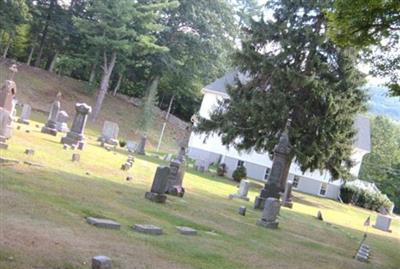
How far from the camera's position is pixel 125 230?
9.25m

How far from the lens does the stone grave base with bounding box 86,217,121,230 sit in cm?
899

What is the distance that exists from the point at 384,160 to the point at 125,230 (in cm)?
6402

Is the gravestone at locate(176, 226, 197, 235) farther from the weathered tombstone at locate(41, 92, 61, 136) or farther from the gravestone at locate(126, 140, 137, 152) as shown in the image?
the gravestone at locate(126, 140, 137, 152)

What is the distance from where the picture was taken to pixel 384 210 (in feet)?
134

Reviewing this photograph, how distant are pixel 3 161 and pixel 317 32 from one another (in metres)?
19.3

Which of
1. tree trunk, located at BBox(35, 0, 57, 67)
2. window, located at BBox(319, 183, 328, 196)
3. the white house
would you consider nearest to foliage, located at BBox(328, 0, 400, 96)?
the white house

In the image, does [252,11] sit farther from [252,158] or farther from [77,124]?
[77,124]

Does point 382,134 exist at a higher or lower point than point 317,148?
higher

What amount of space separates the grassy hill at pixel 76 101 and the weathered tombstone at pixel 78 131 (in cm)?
1578

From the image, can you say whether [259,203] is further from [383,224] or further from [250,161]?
[250,161]

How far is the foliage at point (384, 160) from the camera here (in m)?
59.6

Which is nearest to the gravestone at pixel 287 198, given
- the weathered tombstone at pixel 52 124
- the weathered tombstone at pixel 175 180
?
the weathered tombstone at pixel 175 180

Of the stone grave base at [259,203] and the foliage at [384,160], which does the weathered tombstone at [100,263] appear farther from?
the foliage at [384,160]

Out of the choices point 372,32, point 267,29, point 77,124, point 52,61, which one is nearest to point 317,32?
point 267,29
